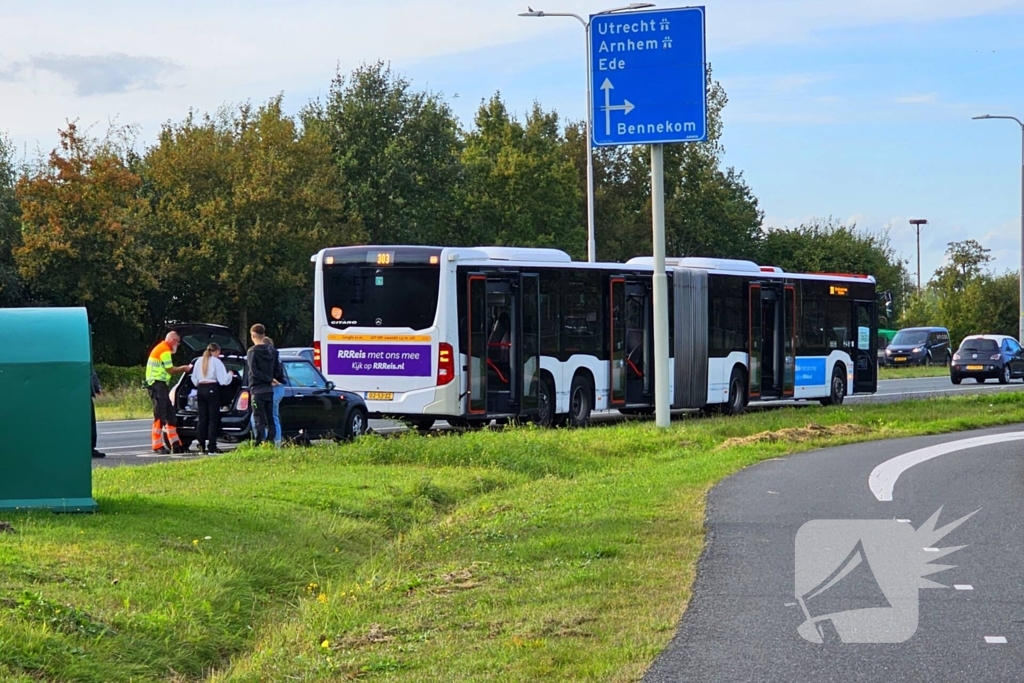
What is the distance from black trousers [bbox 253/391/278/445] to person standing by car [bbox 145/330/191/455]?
7.13ft

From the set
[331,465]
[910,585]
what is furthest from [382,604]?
[331,465]

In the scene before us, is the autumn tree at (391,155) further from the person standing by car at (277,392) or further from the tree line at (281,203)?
the person standing by car at (277,392)

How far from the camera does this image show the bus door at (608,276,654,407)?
26719mm

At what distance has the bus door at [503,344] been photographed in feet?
77.8

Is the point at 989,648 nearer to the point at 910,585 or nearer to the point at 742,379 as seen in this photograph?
the point at 910,585

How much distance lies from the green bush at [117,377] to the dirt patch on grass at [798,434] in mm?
23036

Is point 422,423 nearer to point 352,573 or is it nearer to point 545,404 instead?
point 545,404

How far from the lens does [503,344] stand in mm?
24141

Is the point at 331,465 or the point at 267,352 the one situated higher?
the point at 267,352

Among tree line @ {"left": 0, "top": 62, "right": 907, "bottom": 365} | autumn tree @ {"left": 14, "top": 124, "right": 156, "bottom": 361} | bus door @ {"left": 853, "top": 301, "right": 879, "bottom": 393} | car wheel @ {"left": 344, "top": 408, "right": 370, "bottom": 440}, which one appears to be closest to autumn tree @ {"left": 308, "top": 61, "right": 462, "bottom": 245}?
tree line @ {"left": 0, "top": 62, "right": 907, "bottom": 365}

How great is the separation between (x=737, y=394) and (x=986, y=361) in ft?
65.1

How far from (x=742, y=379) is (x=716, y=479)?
1600 cm

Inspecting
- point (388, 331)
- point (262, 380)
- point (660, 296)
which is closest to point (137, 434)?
point (388, 331)

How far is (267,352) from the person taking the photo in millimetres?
19266
